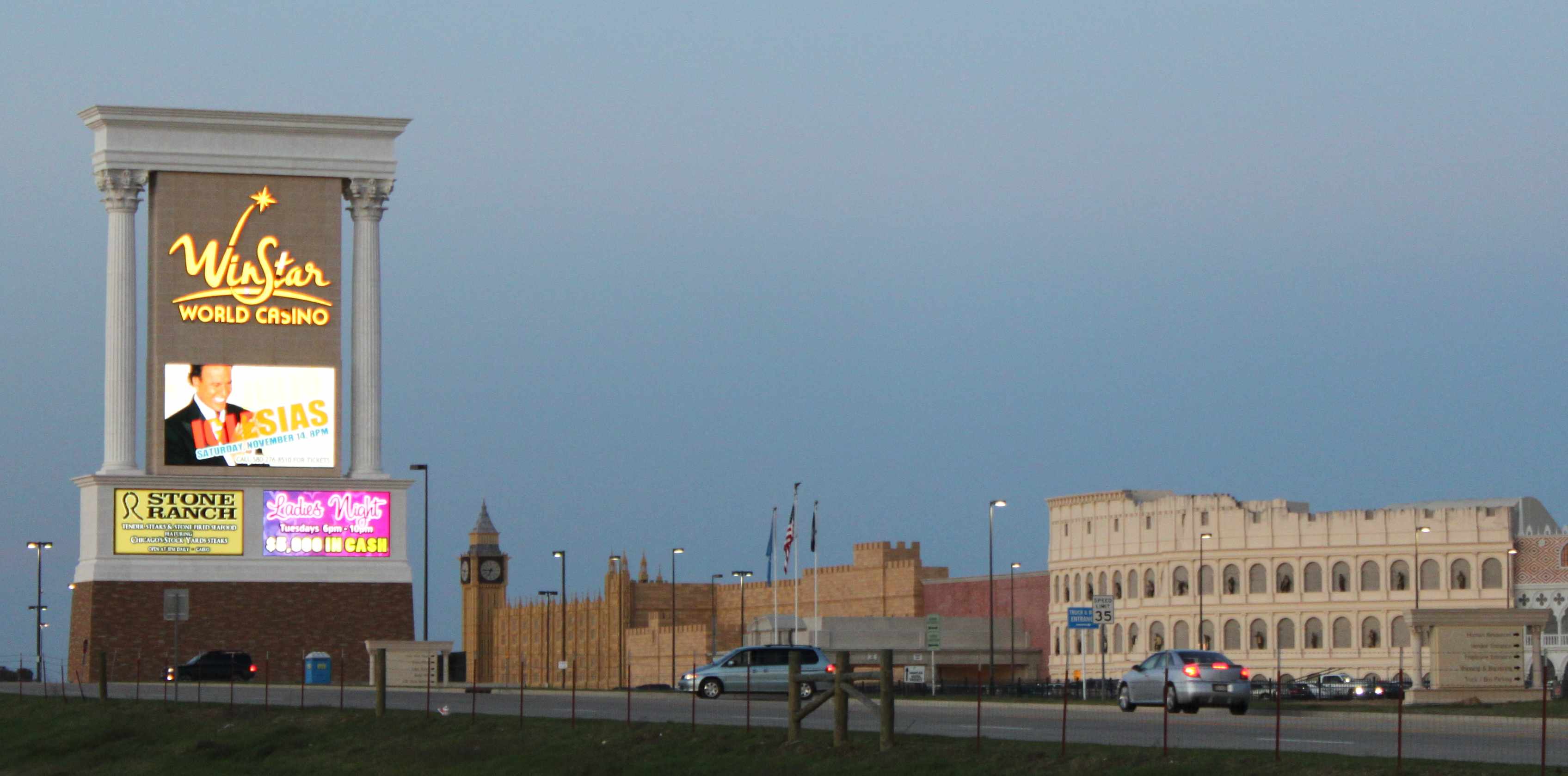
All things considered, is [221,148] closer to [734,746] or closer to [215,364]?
[215,364]

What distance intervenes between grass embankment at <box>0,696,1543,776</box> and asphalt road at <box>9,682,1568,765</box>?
4.32ft

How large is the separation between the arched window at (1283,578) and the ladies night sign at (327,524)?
75.4 meters

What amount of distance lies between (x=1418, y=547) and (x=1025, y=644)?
Result: 33.0 meters

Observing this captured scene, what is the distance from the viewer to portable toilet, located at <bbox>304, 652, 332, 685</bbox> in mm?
73000

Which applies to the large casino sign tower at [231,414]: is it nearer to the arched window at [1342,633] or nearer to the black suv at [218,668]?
the black suv at [218,668]

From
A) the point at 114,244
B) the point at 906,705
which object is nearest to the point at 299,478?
the point at 114,244

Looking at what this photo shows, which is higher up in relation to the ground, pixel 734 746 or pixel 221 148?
pixel 221 148

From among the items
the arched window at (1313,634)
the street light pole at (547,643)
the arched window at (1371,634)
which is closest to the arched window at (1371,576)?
the arched window at (1371,634)

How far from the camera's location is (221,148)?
247 feet

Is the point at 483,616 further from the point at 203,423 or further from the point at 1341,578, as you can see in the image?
the point at 203,423

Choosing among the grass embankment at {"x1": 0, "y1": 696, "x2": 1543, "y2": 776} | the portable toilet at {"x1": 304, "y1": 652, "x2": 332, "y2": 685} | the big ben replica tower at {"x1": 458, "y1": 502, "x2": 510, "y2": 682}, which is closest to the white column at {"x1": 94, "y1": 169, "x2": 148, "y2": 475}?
the portable toilet at {"x1": 304, "y1": 652, "x2": 332, "y2": 685}

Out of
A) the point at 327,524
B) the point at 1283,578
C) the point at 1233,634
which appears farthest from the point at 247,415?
the point at 1233,634

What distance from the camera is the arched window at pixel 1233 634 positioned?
139250 mm

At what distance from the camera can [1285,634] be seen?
137 meters
